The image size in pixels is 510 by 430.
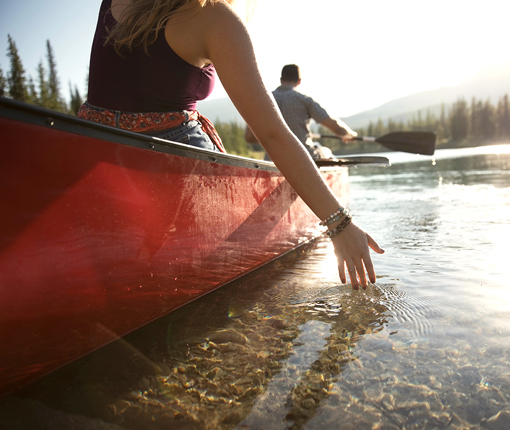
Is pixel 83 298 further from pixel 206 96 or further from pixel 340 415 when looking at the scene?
pixel 206 96

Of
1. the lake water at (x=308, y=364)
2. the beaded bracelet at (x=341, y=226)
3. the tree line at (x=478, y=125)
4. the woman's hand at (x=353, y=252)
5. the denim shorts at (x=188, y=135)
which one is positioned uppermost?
the tree line at (x=478, y=125)

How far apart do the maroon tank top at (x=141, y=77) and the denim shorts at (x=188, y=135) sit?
0.11 m

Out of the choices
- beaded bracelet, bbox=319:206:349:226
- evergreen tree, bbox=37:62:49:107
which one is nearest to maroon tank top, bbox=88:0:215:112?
beaded bracelet, bbox=319:206:349:226

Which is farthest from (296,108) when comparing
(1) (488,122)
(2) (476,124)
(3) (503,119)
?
(3) (503,119)

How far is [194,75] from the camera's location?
1742 millimetres

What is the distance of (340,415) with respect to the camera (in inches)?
48.2

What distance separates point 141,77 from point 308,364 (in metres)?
1.35

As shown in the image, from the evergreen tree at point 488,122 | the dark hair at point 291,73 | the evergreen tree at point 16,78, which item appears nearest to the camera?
the dark hair at point 291,73

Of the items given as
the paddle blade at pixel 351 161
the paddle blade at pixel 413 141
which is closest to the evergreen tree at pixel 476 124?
the paddle blade at pixel 413 141

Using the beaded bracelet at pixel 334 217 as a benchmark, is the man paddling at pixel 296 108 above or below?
above

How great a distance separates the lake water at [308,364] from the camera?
48.8 inches

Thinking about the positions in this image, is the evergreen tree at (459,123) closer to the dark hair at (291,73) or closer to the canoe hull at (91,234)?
the dark hair at (291,73)

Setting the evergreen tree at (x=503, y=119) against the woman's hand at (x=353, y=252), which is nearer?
the woman's hand at (x=353, y=252)

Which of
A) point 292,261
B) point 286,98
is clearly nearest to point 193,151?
point 292,261
